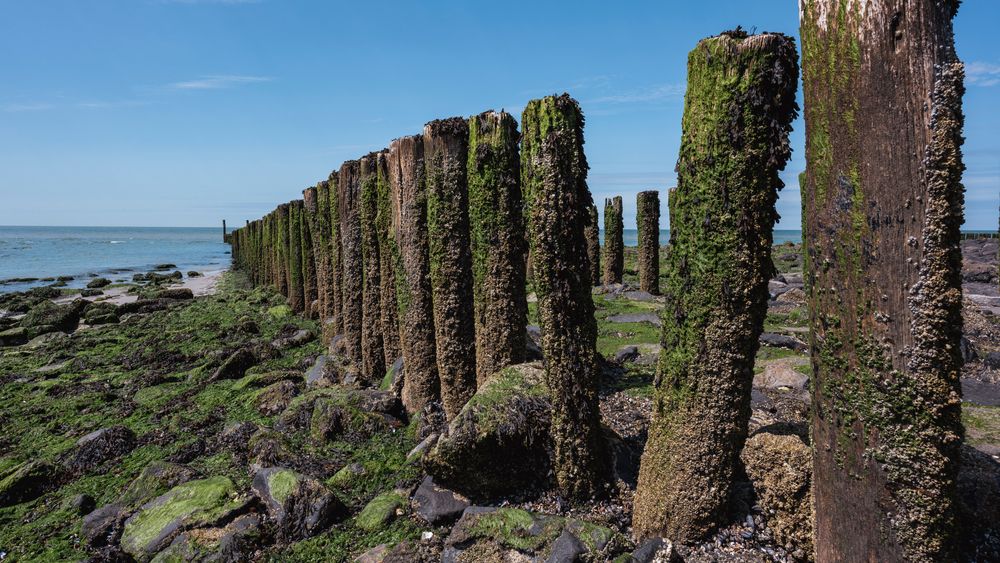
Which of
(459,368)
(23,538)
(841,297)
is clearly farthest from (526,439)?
(23,538)

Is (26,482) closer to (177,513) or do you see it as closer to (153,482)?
(153,482)

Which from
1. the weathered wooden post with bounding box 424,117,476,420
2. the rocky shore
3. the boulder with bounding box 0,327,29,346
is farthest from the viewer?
the boulder with bounding box 0,327,29,346

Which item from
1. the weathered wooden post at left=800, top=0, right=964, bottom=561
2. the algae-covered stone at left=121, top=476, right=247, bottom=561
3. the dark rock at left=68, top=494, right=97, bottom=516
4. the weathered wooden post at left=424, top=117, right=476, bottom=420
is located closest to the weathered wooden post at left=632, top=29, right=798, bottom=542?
the weathered wooden post at left=800, top=0, right=964, bottom=561

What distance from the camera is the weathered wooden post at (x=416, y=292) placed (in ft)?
25.8

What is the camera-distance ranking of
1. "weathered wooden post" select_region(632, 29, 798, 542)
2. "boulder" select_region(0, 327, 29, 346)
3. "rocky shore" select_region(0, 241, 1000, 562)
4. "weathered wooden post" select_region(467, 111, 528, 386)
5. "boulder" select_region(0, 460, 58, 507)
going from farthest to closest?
"boulder" select_region(0, 327, 29, 346)
"boulder" select_region(0, 460, 58, 507)
"weathered wooden post" select_region(467, 111, 528, 386)
"rocky shore" select_region(0, 241, 1000, 562)
"weathered wooden post" select_region(632, 29, 798, 542)

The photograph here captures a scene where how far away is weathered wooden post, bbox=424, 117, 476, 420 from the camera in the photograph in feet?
23.2

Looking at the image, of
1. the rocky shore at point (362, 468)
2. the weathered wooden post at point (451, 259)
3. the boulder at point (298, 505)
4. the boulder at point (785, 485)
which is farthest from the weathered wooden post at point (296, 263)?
the boulder at point (785, 485)

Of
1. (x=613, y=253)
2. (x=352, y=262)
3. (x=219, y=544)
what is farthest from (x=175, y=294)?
(x=219, y=544)

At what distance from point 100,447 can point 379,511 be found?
5.20 meters

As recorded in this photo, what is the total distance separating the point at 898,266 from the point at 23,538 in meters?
8.49

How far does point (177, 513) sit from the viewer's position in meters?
6.23

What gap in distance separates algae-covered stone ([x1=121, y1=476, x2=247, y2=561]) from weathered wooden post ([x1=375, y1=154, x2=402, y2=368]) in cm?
319

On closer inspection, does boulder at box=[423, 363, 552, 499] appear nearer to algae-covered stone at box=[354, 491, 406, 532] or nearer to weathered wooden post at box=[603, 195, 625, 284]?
algae-covered stone at box=[354, 491, 406, 532]

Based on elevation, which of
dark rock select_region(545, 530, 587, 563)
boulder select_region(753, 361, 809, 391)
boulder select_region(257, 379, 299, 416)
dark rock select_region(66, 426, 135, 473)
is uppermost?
boulder select_region(753, 361, 809, 391)
